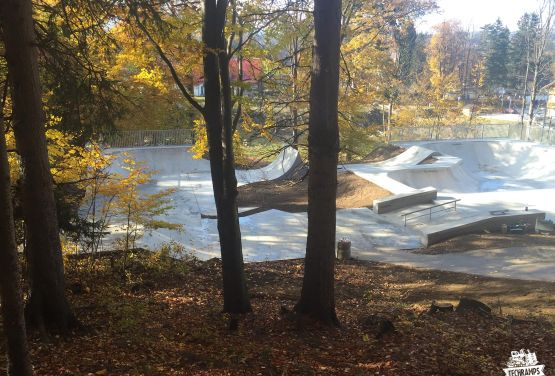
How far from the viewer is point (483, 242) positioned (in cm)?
1475

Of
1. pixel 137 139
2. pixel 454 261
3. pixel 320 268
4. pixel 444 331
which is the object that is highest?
pixel 137 139

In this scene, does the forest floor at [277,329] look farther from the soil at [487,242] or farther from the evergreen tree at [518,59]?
the evergreen tree at [518,59]

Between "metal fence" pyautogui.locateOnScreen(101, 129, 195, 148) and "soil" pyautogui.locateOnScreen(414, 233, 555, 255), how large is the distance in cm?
1790

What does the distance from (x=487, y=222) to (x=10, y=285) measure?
15.6 metres

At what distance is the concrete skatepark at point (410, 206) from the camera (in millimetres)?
13531

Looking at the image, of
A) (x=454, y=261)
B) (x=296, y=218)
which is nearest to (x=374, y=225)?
(x=296, y=218)

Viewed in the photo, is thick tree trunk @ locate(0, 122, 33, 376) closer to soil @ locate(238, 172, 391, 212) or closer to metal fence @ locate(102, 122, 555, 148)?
soil @ locate(238, 172, 391, 212)

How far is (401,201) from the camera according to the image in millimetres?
18953

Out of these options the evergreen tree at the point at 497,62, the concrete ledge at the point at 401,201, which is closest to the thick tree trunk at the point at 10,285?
the concrete ledge at the point at 401,201

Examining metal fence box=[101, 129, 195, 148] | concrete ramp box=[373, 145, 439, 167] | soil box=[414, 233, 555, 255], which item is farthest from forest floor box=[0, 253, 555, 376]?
metal fence box=[101, 129, 195, 148]

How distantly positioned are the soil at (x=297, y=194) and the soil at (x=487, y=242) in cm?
552

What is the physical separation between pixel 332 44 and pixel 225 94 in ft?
7.65

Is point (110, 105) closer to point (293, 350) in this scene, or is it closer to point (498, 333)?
point (293, 350)

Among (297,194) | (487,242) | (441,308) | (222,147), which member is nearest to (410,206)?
(487,242)
